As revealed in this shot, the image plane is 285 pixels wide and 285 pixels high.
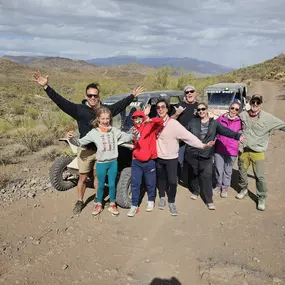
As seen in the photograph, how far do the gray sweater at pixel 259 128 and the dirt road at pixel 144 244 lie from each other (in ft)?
3.63

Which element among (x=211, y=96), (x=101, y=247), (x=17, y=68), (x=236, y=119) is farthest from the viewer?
(x=17, y=68)

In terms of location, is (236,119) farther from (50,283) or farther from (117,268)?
(50,283)

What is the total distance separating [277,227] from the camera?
420 cm

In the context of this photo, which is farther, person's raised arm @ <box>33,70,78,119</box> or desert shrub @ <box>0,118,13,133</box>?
desert shrub @ <box>0,118,13,133</box>

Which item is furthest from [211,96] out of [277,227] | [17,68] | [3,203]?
[17,68]

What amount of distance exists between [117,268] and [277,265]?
1.88 meters

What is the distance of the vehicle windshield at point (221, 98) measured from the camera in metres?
11.9

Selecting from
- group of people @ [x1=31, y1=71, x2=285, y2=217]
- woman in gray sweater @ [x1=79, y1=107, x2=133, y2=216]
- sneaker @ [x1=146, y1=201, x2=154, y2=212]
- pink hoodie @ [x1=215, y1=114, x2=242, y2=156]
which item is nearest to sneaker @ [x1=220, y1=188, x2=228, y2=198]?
group of people @ [x1=31, y1=71, x2=285, y2=217]

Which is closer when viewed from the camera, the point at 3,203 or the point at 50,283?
the point at 50,283

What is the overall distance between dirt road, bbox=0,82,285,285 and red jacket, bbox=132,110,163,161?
1.04 m

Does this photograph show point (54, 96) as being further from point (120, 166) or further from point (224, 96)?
point (224, 96)

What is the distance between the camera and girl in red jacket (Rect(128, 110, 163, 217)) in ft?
13.9

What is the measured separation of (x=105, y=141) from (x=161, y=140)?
0.85 meters

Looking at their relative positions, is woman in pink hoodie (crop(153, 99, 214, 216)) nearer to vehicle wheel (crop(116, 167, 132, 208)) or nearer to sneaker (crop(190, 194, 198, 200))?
vehicle wheel (crop(116, 167, 132, 208))
